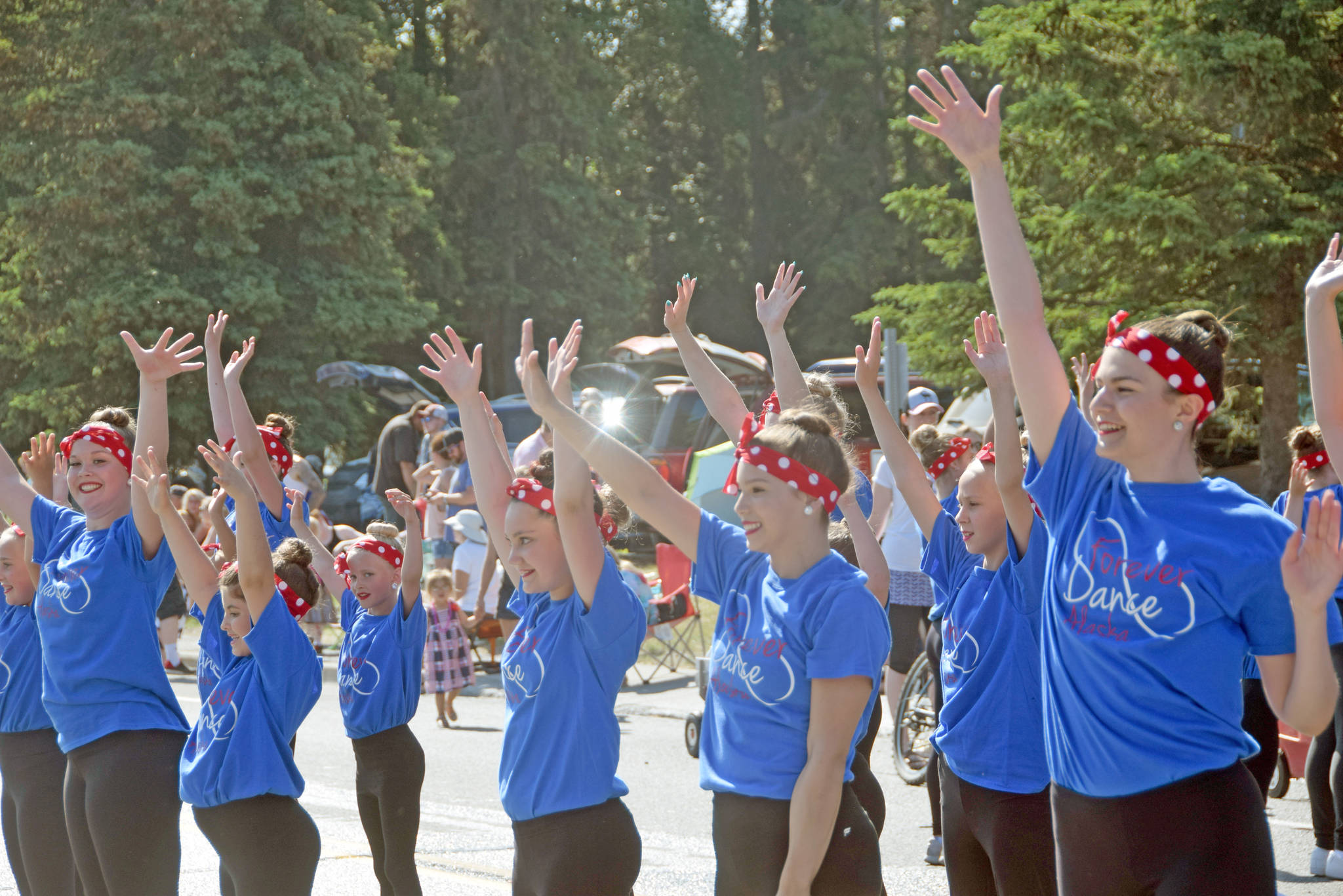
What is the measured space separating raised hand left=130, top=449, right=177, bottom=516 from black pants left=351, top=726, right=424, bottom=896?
1.23 metres

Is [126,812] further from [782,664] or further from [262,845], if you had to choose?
[782,664]

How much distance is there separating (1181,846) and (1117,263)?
542 inches

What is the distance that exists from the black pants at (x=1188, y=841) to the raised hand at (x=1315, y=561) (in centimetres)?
42

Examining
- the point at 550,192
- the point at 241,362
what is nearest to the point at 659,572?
the point at 241,362

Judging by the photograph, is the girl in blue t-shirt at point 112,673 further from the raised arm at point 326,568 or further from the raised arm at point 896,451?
the raised arm at point 896,451

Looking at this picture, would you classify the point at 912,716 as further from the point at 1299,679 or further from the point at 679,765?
the point at 1299,679

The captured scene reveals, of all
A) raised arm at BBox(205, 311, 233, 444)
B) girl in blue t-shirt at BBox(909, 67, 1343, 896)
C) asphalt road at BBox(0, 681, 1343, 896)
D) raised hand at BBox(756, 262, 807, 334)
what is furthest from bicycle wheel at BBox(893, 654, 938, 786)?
girl in blue t-shirt at BBox(909, 67, 1343, 896)

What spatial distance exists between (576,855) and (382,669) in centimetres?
186

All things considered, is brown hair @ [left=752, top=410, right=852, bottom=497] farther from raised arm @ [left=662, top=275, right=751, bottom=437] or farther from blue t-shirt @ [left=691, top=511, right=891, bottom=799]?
raised arm @ [left=662, top=275, right=751, bottom=437]

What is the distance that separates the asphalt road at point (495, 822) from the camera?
6219 mm

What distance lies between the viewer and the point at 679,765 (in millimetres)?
8820

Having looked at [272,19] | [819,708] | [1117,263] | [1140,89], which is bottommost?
[819,708]

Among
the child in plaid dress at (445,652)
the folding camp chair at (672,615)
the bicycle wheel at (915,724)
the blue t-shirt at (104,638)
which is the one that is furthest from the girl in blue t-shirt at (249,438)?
the folding camp chair at (672,615)

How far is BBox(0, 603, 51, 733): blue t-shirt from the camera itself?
5145 mm
